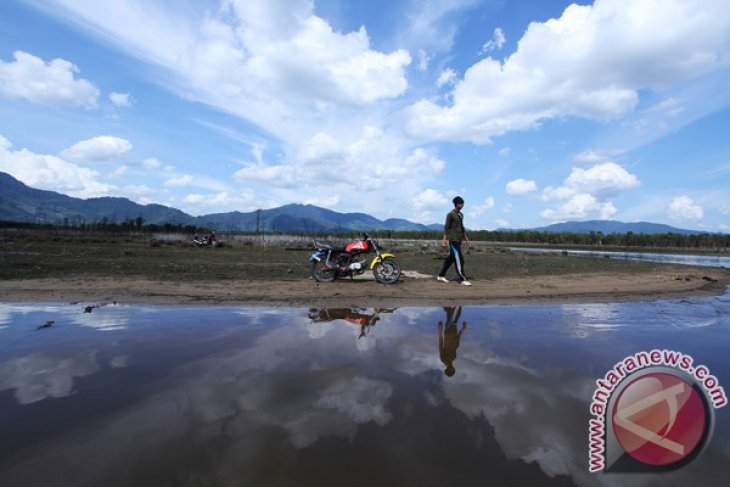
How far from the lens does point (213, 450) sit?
2.65 metres

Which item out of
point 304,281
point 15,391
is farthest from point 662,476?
point 304,281

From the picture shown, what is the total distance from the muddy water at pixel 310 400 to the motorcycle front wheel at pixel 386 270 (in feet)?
15.4

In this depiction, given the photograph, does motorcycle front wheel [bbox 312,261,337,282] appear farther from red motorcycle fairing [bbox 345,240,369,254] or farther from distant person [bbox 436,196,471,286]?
distant person [bbox 436,196,471,286]

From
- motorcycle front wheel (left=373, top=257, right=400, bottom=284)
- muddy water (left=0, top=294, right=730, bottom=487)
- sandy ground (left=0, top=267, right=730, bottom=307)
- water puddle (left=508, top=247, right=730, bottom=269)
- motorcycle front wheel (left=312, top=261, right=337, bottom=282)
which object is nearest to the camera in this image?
muddy water (left=0, top=294, right=730, bottom=487)

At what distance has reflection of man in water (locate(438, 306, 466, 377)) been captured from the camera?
4594 millimetres

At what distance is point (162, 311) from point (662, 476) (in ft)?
23.9

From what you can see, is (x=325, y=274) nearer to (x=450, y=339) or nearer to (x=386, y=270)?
(x=386, y=270)

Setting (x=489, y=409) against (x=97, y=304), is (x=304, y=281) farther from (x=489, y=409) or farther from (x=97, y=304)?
(x=489, y=409)

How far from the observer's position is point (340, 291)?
9836 mm

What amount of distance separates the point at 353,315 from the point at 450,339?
2.20 meters

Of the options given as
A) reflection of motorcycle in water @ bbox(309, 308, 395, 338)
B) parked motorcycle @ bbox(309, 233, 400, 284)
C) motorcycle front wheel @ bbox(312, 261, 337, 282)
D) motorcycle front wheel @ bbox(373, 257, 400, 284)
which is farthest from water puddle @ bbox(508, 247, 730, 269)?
reflection of motorcycle in water @ bbox(309, 308, 395, 338)

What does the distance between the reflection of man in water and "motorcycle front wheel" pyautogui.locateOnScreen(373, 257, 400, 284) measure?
361 cm

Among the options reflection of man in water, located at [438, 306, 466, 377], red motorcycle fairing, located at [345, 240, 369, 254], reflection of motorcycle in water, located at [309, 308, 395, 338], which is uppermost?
red motorcycle fairing, located at [345, 240, 369, 254]

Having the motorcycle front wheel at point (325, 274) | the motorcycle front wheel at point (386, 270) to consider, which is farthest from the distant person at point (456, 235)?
the motorcycle front wheel at point (325, 274)
